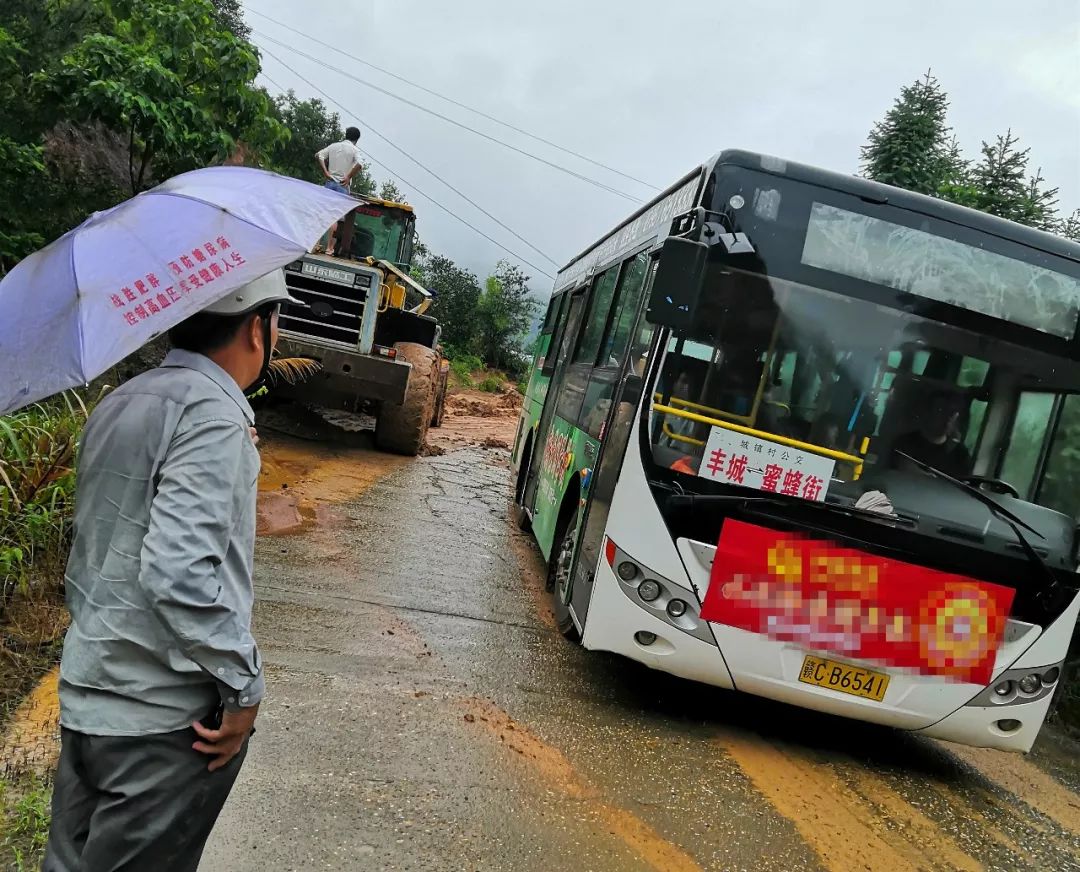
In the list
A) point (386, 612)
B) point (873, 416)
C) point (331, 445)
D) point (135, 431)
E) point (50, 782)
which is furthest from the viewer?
point (331, 445)

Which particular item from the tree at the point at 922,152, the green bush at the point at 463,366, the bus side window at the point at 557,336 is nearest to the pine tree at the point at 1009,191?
the tree at the point at 922,152

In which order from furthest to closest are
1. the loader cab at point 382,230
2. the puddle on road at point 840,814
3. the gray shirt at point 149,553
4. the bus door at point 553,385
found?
the loader cab at point 382,230 < the bus door at point 553,385 < the puddle on road at point 840,814 < the gray shirt at point 149,553

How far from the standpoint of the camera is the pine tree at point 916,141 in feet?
43.4

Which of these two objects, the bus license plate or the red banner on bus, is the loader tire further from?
the bus license plate

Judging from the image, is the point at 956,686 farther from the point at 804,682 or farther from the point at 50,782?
the point at 50,782

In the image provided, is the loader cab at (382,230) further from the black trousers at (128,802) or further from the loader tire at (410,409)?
the black trousers at (128,802)

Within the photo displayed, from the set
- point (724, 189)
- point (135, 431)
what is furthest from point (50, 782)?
point (724, 189)

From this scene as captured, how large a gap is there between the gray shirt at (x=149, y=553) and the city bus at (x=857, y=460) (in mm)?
2864

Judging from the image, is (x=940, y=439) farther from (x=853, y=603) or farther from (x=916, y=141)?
(x=916, y=141)

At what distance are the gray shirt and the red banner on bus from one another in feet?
9.85

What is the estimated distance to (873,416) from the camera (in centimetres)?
436

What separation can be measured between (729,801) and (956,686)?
1.39m

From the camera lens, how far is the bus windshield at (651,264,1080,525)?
4324 millimetres

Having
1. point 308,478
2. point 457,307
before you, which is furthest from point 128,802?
point 457,307
